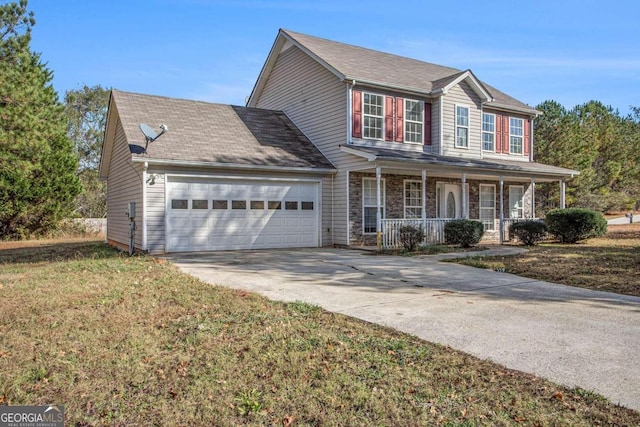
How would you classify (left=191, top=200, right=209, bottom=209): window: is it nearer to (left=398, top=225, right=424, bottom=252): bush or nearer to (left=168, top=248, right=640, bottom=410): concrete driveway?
(left=168, top=248, right=640, bottom=410): concrete driveway

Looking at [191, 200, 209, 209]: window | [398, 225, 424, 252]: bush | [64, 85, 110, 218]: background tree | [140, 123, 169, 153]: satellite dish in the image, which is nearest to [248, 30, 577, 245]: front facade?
[398, 225, 424, 252]: bush

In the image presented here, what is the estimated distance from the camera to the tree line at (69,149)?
12.5 metres

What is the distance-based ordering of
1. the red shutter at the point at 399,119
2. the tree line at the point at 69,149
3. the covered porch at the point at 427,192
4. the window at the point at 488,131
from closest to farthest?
the tree line at the point at 69,149 < the covered porch at the point at 427,192 < the red shutter at the point at 399,119 < the window at the point at 488,131

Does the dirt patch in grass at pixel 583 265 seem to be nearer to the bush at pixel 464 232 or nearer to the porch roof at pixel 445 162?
the bush at pixel 464 232

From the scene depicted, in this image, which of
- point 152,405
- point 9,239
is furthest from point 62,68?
point 152,405

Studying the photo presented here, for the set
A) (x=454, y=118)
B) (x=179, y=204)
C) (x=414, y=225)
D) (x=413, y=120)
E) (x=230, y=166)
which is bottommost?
(x=414, y=225)

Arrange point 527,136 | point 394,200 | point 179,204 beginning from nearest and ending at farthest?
point 179,204, point 394,200, point 527,136

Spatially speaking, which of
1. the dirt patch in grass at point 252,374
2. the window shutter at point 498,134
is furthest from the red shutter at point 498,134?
the dirt patch in grass at point 252,374

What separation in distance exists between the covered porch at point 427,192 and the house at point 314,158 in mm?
54

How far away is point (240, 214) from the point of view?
14586mm

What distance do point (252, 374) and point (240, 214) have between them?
1093cm

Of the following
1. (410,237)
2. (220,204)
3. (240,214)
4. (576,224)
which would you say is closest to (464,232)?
(410,237)

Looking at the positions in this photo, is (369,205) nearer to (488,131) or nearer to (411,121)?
(411,121)

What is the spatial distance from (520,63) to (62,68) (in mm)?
23977
